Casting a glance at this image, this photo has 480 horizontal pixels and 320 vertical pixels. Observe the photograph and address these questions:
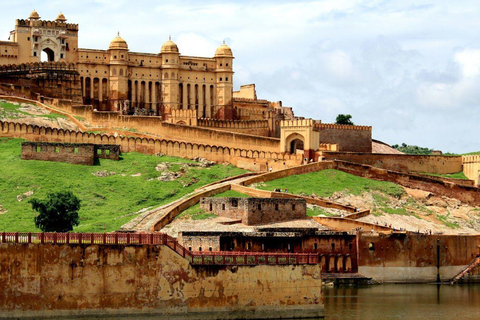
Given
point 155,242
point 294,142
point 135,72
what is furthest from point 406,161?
point 155,242

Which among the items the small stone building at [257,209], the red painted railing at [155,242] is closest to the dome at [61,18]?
the small stone building at [257,209]

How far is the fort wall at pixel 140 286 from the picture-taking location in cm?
4344

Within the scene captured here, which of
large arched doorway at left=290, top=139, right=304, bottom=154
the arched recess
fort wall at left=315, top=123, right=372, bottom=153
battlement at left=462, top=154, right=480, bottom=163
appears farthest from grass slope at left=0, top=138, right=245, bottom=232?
battlement at left=462, top=154, right=480, bottom=163

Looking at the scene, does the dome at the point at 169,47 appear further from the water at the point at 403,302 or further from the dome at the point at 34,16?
the water at the point at 403,302

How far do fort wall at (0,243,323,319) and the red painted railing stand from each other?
0.74 feet

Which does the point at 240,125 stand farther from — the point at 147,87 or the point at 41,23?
the point at 41,23

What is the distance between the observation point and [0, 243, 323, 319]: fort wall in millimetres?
43438

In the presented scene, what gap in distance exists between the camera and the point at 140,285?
1747 inches

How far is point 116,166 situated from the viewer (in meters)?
76.3

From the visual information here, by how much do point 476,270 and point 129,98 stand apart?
35.5 meters

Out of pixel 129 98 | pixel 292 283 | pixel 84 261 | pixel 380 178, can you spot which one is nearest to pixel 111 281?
pixel 84 261

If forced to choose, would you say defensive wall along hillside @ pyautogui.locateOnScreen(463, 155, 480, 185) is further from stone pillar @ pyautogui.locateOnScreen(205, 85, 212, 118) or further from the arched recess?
stone pillar @ pyautogui.locateOnScreen(205, 85, 212, 118)

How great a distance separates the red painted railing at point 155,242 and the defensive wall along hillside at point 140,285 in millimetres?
198

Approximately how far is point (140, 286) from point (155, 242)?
184cm
